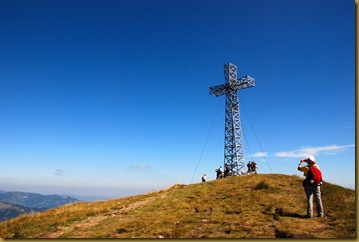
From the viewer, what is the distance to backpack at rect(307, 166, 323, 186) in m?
12.2

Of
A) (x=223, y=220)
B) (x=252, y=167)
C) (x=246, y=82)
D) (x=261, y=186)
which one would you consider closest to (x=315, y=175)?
(x=223, y=220)

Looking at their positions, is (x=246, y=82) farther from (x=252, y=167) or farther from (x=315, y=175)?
(x=315, y=175)

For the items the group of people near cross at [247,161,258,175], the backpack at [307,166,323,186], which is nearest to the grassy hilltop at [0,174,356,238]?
the backpack at [307,166,323,186]

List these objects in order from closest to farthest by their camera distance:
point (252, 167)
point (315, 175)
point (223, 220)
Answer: point (315, 175) < point (223, 220) < point (252, 167)

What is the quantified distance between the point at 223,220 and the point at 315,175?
15.3 ft

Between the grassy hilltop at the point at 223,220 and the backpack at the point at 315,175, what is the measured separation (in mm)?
1604

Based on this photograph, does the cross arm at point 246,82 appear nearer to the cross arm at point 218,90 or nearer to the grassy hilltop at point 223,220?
the cross arm at point 218,90

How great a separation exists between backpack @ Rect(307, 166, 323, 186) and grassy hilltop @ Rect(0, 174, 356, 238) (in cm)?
160

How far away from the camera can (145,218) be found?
48.1 ft

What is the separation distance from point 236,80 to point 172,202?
28.0 m

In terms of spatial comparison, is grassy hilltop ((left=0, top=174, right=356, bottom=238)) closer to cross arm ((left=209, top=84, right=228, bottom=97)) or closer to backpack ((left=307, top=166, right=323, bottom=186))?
backpack ((left=307, top=166, right=323, bottom=186))

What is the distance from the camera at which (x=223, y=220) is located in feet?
42.7

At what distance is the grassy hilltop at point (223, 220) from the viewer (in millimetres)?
10836

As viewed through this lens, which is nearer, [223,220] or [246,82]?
[223,220]
